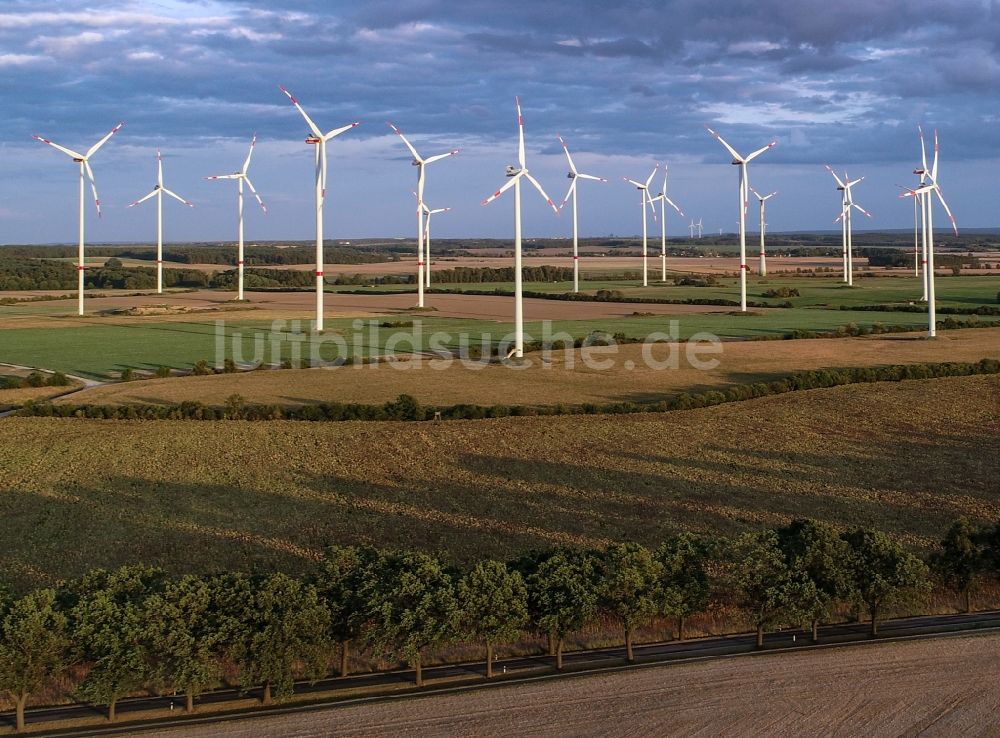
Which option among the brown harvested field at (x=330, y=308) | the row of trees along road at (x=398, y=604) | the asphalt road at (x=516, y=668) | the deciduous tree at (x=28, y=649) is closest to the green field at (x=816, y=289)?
the brown harvested field at (x=330, y=308)

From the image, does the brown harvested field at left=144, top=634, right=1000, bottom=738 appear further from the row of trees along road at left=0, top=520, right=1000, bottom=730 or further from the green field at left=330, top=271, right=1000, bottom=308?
the green field at left=330, top=271, right=1000, bottom=308

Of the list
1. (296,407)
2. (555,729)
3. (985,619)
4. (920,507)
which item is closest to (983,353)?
(920,507)

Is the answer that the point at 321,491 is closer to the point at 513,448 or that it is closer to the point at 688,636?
the point at 513,448

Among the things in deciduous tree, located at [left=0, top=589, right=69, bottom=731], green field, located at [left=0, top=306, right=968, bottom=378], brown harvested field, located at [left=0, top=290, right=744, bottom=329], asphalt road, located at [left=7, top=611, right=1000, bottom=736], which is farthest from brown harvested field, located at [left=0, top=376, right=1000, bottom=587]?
brown harvested field, located at [left=0, top=290, right=744, bottom=329]

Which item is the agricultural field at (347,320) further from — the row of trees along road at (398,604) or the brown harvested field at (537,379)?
the row of trees along road at (398,604)

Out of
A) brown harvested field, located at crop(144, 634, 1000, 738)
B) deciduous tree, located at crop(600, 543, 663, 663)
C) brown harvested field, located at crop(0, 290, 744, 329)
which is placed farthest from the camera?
brown harvested field, located at crop(0, 290, 744, 329)

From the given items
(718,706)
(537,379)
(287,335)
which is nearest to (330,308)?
(287,335)
